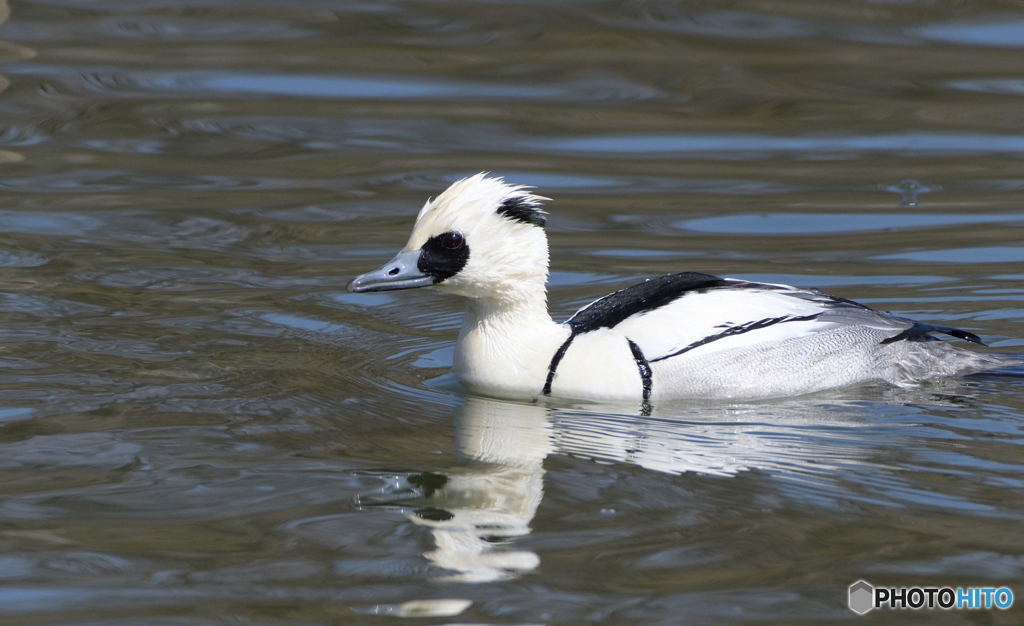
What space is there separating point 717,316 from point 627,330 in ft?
1.33

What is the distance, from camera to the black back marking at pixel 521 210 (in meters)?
6.85

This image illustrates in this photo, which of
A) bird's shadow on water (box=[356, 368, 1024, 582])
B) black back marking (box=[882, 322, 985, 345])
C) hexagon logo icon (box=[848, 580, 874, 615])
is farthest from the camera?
black back marking (box=[882, 322, 985, 345])

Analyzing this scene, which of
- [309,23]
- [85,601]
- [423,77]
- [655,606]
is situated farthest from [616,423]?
[309,23]

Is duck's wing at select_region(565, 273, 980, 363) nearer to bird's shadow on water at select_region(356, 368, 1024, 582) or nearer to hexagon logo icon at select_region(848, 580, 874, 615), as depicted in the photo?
bird's shadow on water at select_region(356, 368, 1024, 582)

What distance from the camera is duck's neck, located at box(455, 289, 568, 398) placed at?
6938mm

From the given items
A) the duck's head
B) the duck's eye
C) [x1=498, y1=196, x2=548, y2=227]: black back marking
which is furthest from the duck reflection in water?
[x1=498, y1=196, x2=548, y2=227]: black back marking

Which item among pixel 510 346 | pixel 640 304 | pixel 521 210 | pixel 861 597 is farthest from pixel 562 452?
pixel 861 597

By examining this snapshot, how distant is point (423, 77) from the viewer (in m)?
12.9

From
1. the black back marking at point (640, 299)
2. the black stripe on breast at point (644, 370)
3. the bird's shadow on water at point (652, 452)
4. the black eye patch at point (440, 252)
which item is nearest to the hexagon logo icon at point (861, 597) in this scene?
the bird's shadow on water at point (652, 452)

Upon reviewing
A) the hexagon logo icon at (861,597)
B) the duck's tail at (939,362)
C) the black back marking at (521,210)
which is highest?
the black back marking at (521,210)

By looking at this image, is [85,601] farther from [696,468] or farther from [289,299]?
[289,299]

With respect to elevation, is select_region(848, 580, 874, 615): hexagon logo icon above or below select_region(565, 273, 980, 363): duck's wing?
below

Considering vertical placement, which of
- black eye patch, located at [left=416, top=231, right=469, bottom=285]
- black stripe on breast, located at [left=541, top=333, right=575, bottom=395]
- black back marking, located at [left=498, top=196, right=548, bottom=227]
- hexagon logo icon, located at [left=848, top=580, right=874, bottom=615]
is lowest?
hexagon logo icon, located at [left=848, top=580, right=874, bottom=615]

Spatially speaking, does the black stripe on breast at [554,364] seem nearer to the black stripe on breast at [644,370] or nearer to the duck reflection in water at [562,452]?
the duck reflection in water at [562,452]
